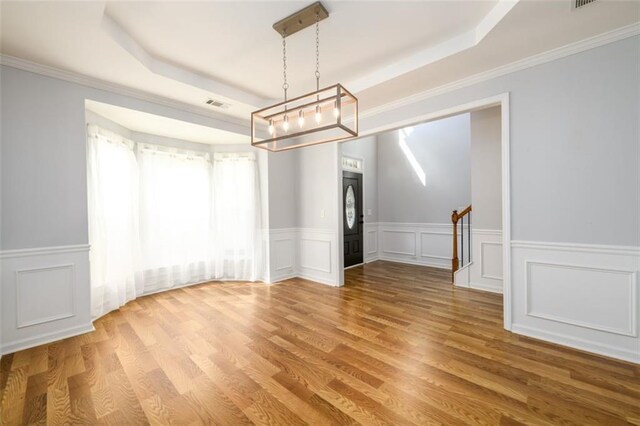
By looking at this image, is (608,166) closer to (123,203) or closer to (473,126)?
(473,126)

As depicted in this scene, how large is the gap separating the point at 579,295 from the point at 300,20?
3601 mm

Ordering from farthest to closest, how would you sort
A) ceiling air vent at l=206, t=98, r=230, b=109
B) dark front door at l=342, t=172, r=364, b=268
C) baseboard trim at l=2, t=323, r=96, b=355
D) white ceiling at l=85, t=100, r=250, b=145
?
dark front door at l=342, t=172, r=364, b=268 < ceiling air vent at l=206, t=98, r=230, b=109 < white ceiling at l=85, t=100, r=250, b=145 < baseboard trim at l=2, t=323, r=96, b=355

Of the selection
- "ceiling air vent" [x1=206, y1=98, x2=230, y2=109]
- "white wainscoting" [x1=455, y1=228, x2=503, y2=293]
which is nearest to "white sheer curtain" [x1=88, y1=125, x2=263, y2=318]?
"ceiling air vent" [x1=206, y1=98, x2=230, y2=109]

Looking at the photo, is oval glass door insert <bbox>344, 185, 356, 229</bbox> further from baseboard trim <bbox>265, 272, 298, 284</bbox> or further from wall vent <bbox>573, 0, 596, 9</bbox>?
wall vent <bbox>573, 0, 596, 9</bbox>

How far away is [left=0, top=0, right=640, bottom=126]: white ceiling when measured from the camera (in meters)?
2.13

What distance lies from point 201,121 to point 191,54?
127 cm

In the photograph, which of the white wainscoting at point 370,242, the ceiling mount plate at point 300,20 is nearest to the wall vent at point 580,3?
the ceiling mount plate at point 300,20

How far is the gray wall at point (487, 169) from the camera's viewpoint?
403cm

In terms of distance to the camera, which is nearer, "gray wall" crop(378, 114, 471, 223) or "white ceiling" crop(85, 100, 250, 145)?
"white ceiling" crop(85, 100, 250, 145)

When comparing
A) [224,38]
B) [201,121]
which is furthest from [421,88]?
[201,121]

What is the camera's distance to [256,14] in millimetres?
2285

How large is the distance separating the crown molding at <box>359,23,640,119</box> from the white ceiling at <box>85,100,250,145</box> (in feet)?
8.95

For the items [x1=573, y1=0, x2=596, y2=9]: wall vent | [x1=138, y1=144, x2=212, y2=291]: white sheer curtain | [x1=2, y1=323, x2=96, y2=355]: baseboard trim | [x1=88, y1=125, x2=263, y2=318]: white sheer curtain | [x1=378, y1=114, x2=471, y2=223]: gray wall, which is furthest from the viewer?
[x1=378, y1=114, x2=471, y2=223]: gray wall

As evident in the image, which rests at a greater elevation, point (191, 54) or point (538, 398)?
point (191, 54)
